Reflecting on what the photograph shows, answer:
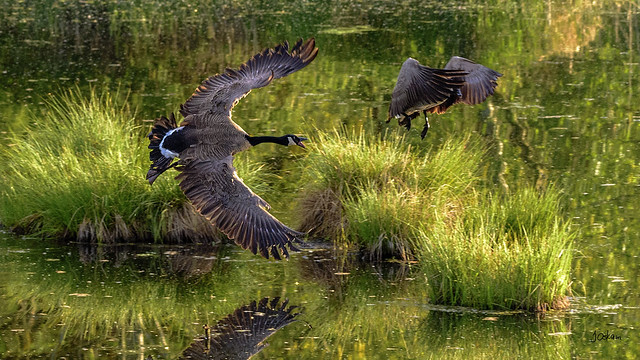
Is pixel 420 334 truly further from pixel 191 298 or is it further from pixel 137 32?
pixel 137 32

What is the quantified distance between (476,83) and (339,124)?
252 inches

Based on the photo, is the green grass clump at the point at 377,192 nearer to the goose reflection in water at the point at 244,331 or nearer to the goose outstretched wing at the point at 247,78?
the goose reflection in water at the point at 244,331

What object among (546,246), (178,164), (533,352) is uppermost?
(178,164)

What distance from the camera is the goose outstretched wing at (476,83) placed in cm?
937

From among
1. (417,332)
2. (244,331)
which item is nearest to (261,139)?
(244,331)

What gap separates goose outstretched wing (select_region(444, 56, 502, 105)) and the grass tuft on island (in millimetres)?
1053

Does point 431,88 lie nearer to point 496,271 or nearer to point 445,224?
point 445,224

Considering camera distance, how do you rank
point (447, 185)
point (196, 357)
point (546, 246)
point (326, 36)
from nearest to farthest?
point (196, 357), point (546, 246), point (447, 185), point (326, 36)

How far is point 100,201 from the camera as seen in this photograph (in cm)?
1084

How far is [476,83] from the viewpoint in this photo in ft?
30.9

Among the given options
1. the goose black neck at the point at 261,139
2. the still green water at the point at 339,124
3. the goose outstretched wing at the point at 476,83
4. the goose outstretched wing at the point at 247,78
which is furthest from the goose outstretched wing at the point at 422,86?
the still green water at the point at 339,124

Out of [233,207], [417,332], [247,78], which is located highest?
[247,78]

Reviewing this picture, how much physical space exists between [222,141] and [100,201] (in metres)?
2.60

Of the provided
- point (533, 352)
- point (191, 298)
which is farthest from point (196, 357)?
point (533, 352)
